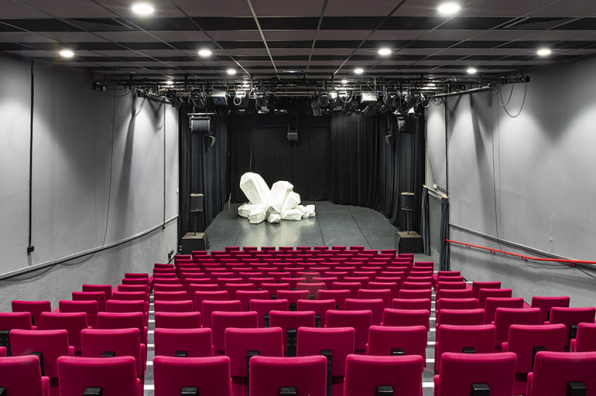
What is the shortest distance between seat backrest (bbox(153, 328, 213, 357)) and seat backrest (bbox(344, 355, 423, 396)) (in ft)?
4.41

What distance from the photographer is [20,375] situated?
2.80 meters

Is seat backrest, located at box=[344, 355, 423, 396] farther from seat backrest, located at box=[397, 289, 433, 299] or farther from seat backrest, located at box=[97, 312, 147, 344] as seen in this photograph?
seat backrest, located at box=[397, 289, 433, 299]

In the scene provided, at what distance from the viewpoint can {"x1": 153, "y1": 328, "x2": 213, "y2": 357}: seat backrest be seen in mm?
3619

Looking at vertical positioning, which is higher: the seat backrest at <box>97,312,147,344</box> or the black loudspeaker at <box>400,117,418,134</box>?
the black loudspeaker at <box>400,117,418,134</box>

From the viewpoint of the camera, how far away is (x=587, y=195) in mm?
7555

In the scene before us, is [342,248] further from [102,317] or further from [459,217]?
[102,317]

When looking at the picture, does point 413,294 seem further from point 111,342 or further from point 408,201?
point 408,201

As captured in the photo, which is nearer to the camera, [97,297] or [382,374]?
[382,374]

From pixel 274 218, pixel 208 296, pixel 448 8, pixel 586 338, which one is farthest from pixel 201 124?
pixel 586 338

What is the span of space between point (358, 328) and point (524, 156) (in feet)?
21.8

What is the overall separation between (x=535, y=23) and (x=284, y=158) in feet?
61.5

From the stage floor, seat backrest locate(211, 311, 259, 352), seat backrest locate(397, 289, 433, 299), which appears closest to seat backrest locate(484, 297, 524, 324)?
seat backrest locate(397, 289, 433, 299)

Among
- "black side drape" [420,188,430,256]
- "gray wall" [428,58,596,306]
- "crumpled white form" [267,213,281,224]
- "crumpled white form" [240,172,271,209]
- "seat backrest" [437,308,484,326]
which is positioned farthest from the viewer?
"crumpled white form" [240,172,271,209]

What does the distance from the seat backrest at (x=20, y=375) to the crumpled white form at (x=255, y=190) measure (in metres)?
16.3
